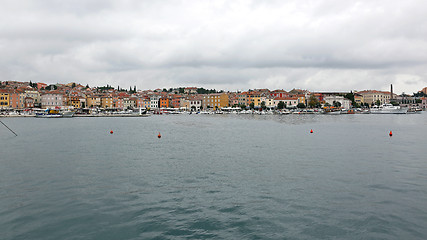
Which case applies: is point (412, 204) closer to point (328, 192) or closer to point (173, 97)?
point (328, 192)

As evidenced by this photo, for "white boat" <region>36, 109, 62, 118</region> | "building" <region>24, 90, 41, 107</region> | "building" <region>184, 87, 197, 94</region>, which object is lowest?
"white boat" <region>36, 109, 62, 118</region>

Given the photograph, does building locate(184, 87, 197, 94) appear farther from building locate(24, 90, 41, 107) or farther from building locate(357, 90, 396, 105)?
building locate(357, 90, 396, 105)

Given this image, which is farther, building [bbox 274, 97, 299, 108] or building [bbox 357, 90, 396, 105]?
building [bbox 357, 90, 396, 105]

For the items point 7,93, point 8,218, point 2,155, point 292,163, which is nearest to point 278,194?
point 292,163

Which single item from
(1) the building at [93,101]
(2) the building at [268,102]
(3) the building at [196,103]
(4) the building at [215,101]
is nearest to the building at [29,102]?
(1) the building at [93,101]

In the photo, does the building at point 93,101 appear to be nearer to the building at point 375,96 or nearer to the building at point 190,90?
the building at point 190,90

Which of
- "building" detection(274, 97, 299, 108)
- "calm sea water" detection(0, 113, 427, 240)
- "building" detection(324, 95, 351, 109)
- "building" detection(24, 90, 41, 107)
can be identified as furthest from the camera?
"building" detection(324, 95, 351, 109)

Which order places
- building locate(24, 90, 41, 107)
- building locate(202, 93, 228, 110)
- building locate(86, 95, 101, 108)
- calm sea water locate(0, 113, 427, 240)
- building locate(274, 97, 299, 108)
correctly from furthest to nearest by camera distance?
building locate(202, 93, 228, 110)
building locate(86, 95, 101, 108)
building locate(274, 97, 299, 108)
building locate(24, 90, 41, 107)
calm sea water locate(0, 113, 427, 240)

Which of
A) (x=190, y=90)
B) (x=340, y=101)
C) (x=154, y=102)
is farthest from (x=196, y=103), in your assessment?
(x=340, y=101)

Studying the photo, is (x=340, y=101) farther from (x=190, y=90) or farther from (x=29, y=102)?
(x=29, y=102)

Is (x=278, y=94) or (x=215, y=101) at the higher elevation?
(x=278, y=94)

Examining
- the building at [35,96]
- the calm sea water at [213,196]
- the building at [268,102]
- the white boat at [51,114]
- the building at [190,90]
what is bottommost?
the calm sea water at [213,196]

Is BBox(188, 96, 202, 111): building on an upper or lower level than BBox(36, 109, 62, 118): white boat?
upper

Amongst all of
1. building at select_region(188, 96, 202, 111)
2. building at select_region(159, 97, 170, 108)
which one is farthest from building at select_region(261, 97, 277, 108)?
building at select_region(159, 97, 170, 108)
